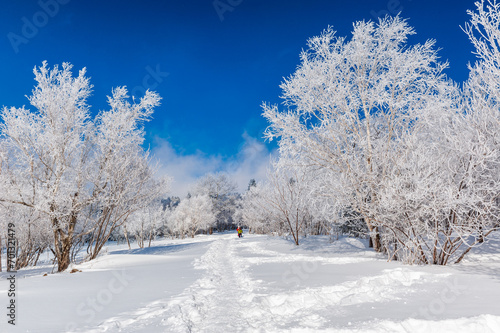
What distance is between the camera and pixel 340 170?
33.4 ft

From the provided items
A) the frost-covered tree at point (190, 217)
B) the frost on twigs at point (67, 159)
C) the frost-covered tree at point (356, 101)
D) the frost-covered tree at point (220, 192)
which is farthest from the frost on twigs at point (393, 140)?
the frost-covered tree at point (220, 192)

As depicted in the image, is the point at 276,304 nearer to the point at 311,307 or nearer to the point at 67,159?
the point at 311,307

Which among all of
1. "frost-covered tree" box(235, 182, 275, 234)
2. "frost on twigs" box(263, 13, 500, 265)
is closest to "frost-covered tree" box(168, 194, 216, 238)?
"frost-covered tree" box(235, 182, 275, 234)

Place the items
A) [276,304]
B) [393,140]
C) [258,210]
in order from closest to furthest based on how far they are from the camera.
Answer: [276,304] → [393,140] → [258,210]

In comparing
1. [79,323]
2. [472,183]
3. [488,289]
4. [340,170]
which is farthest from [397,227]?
[79,323]

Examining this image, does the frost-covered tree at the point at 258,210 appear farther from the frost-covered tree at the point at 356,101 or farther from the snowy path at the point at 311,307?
the snowy path at the point at 311,307

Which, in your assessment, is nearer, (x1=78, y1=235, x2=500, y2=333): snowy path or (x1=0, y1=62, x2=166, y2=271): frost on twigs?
(x1=78, y1=235, x2=500, y2=333): snowy path

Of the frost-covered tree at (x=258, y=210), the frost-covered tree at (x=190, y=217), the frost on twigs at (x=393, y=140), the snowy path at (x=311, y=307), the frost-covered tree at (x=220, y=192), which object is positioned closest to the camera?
the snowy path at (x=311, y=307)

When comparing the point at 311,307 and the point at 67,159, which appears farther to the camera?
the point at 67,159

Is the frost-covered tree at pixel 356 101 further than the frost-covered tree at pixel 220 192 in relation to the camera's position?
No

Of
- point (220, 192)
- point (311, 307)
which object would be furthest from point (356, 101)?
point (220, 192)

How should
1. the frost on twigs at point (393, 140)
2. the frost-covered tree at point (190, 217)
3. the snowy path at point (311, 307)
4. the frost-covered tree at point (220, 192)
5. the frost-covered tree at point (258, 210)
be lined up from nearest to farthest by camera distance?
the snowy path at point (311, 307), the frost on twigs at point (393, 140), the frost-covered tree at point (258, 210), the frost-covered tree at point (190, 217), the frost-covered tree at point (220, 192)

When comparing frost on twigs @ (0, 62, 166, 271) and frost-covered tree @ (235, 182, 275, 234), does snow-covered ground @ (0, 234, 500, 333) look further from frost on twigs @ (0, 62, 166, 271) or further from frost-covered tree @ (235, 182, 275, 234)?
frost-covered tree @ (235, 182, 275, 234)

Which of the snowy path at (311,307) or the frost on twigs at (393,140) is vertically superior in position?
the frost on twigs at (393,140)
